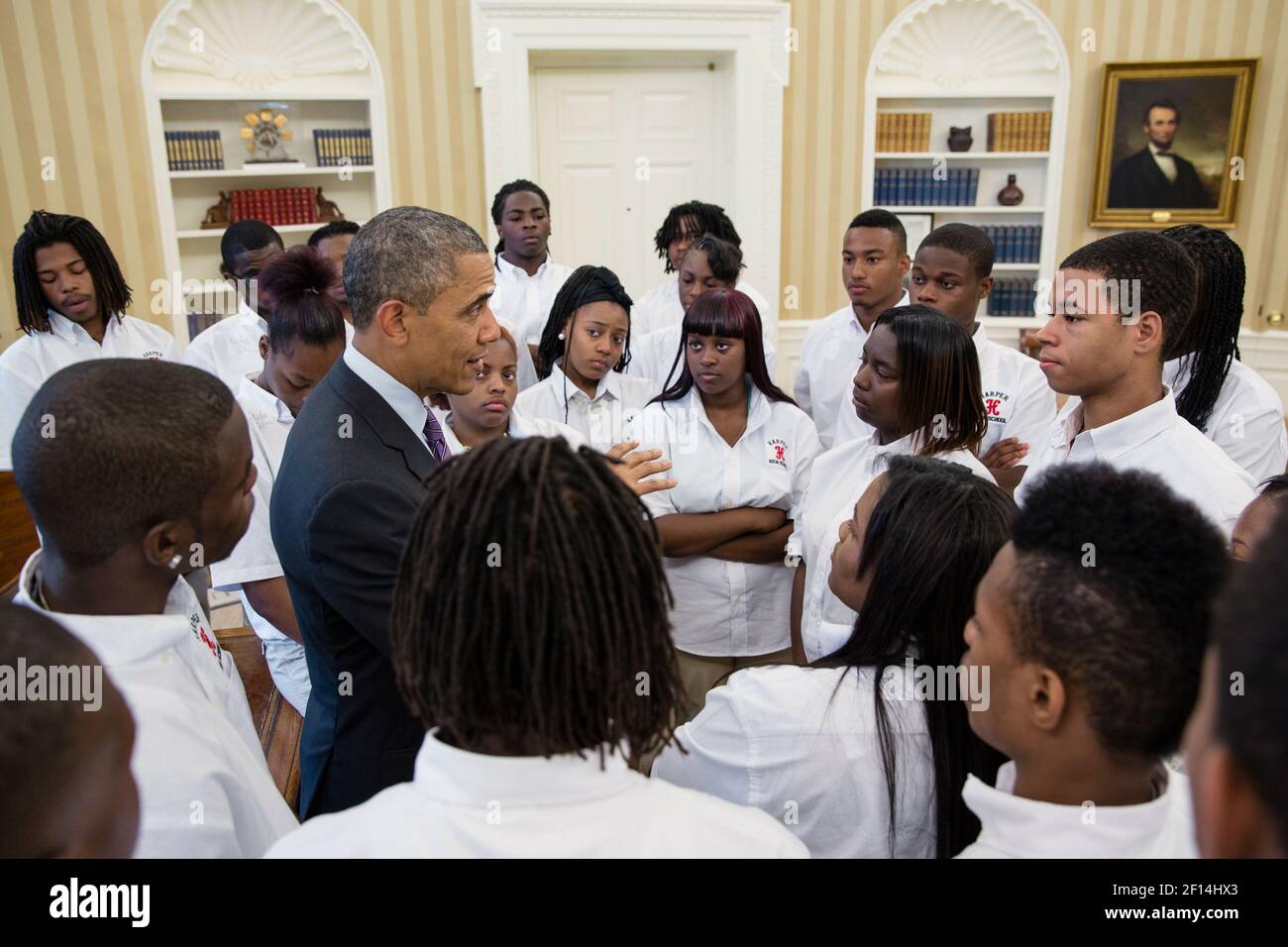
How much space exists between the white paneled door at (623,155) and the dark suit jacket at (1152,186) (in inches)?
115

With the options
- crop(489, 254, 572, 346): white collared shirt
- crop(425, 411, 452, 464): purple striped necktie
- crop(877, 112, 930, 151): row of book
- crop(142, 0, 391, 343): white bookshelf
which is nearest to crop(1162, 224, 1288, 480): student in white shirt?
crop(425, 411, 452, 464): purple striped necktie

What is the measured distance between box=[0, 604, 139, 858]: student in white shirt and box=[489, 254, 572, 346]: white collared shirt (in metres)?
3.65

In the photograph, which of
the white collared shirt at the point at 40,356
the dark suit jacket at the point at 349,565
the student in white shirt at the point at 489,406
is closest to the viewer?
the dark suit jacket at the point at 349,565

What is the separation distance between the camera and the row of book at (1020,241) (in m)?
6.93

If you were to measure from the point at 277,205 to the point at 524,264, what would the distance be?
97.7 inches

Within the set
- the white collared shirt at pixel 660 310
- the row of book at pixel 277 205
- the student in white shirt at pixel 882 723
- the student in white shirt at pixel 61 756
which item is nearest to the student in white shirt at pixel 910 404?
the student in white shirt at pixel 882 723

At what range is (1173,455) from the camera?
1.91 metres

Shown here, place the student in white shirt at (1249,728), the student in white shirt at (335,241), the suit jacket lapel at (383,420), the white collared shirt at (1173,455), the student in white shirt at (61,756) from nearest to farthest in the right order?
the student in white shirt at (1249,728) < the student in white shirt at (61,756) < the suit jacket lapel at (383,420) < the white collared shirt at (1173,455) < the student in white shirt at (335,241)

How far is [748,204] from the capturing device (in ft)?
21.6

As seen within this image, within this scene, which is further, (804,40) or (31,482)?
(804,40)

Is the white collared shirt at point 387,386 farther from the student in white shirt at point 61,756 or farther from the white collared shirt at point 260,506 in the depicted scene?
the student in white shirt at point 61,756

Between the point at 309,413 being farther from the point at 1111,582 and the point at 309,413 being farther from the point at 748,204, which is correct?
the point at 748,204

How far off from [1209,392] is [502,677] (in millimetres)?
2325
